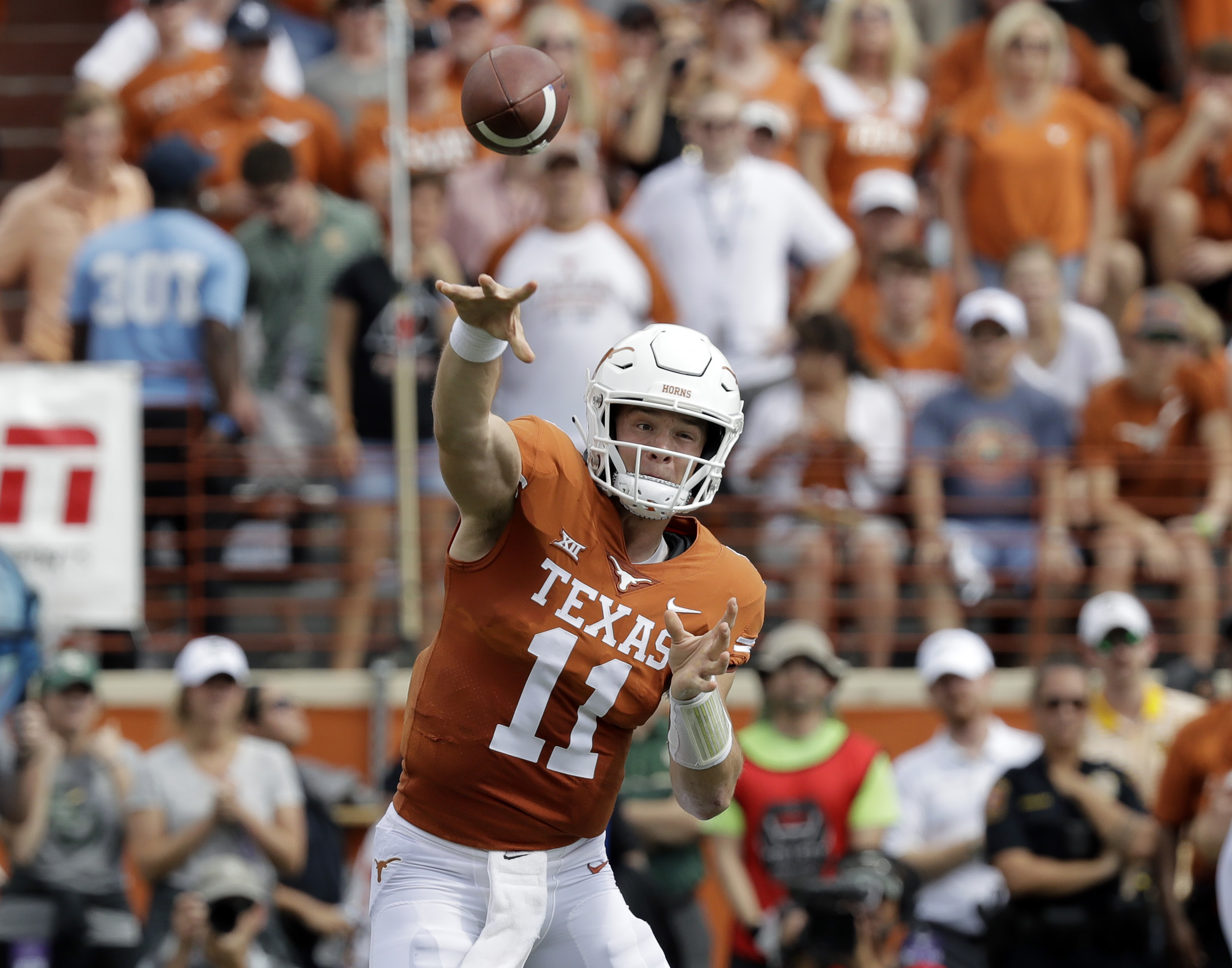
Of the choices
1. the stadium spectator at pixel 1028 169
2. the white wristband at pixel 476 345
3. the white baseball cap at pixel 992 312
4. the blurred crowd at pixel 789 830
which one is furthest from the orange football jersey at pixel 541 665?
the stadium spectator at pixel 1028 169

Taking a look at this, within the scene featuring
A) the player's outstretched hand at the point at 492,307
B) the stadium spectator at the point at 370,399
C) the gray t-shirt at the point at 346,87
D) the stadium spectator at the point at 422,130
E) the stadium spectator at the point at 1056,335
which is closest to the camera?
the player's outstretched hand at the point at 492,307

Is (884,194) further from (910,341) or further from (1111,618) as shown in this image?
(1111,618)

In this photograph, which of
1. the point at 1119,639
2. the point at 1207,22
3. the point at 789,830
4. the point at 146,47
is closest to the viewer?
the point at 789,830

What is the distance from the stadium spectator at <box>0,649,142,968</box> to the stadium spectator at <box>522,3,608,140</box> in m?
3.97

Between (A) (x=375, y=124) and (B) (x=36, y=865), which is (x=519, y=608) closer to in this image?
(B) (x=36, y=865)

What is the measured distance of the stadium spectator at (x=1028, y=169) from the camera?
1035cm

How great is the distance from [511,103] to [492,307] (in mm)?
690

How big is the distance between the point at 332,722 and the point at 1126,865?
3592 mm

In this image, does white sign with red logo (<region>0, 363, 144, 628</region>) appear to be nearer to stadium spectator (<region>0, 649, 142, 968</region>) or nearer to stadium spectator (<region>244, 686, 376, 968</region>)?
stadium spectator (<region>0, 649, 142, 968</region>)

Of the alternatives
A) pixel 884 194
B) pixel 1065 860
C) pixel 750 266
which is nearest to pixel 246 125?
pixel 750 266

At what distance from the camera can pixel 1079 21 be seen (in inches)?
505

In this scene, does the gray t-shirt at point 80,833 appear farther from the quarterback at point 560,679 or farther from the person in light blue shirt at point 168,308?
the quarterback at point 560,679

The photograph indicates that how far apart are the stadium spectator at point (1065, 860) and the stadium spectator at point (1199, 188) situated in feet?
13.8

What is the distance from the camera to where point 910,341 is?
31.3 feet
